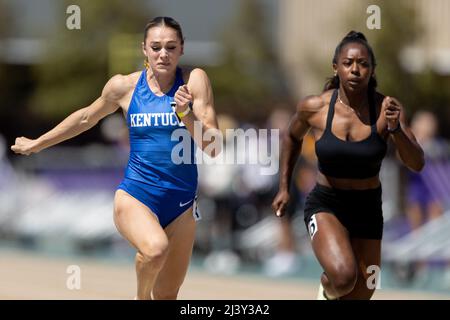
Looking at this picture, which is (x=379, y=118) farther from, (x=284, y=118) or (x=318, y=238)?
(x=284, y=118)

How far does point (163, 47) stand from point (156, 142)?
697 mm

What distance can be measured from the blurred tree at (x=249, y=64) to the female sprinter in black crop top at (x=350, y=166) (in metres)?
30.2

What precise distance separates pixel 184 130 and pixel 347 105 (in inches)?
49.3

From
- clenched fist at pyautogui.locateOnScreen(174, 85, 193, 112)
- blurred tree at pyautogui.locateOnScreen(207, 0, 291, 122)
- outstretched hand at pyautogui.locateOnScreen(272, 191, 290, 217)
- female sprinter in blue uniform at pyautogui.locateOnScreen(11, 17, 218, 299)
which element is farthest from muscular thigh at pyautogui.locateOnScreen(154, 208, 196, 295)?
blurred tree at pyautogui.locateOnScreen(207, 0, 291, 122)

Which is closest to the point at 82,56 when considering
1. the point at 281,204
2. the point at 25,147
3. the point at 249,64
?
the point at 249,64

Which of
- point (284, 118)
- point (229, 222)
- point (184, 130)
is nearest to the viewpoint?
point (184, 130)

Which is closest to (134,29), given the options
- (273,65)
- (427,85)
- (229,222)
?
(273,65)

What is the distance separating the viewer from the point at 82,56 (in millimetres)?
45562

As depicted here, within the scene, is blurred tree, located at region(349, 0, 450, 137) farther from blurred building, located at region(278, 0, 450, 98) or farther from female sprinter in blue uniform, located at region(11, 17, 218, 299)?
female sprinter in blue uniform, located at region(11, 17, 218, 299)

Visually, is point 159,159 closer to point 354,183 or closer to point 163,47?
point 163,47

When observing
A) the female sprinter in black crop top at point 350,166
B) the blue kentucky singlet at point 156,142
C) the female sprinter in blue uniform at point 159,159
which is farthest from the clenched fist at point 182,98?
the female sprinter in black crop top at point 350,166

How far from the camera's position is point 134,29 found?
45625 mm

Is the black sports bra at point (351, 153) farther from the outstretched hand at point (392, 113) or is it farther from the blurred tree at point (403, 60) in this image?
the blurred tree at point (403, 60)

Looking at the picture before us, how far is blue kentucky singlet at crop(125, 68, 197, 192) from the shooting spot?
8008 millimetres
